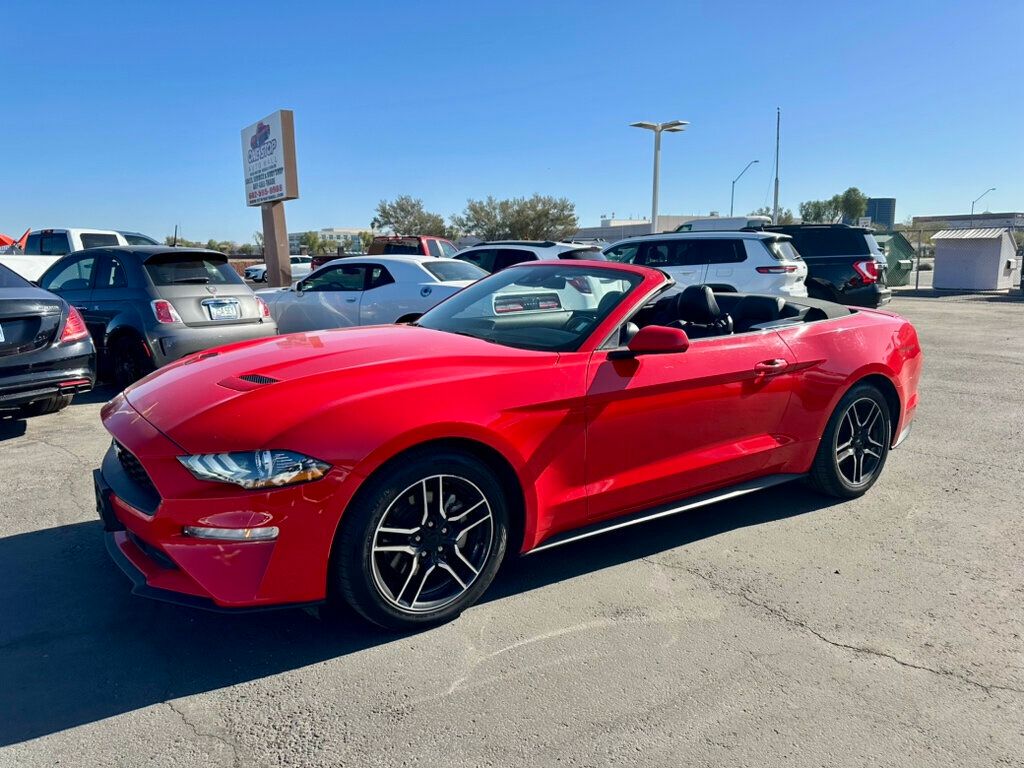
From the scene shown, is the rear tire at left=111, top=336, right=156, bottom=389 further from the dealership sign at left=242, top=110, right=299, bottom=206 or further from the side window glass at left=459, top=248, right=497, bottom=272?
the dealership sign at left=242, top=110, right=299, bottom=206

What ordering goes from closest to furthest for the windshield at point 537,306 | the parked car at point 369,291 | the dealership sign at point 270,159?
1. the windshield at point 537,306
2. the parked car at point 369,291
3. the dealership sign at point 270,159

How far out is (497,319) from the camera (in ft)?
13.4

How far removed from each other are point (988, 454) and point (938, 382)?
10.7ft

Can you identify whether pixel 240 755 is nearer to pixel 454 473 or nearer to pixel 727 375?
pixel 454 473

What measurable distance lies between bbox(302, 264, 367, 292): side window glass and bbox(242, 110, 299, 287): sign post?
302 inches

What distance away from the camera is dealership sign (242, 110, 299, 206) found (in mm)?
16719

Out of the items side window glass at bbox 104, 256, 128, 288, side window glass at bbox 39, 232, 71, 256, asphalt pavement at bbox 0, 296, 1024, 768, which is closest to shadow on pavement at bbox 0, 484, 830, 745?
asphalt pavement at bbox 0, 296, 1024, 768

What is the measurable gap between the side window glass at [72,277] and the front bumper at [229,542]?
6.24m

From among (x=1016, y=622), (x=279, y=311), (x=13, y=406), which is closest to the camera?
(x=1016, y=622)

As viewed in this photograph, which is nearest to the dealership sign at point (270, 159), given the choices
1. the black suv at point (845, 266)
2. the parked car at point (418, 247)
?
the parked car at point (418, 247)

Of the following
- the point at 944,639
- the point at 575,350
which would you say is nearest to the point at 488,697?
the point at 575,350

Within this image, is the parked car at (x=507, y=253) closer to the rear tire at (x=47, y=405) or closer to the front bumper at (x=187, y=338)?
the front bumper at (x=187, y=338)

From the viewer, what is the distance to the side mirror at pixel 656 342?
3395mm

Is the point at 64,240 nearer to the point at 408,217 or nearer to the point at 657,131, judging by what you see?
the point at 657,131
